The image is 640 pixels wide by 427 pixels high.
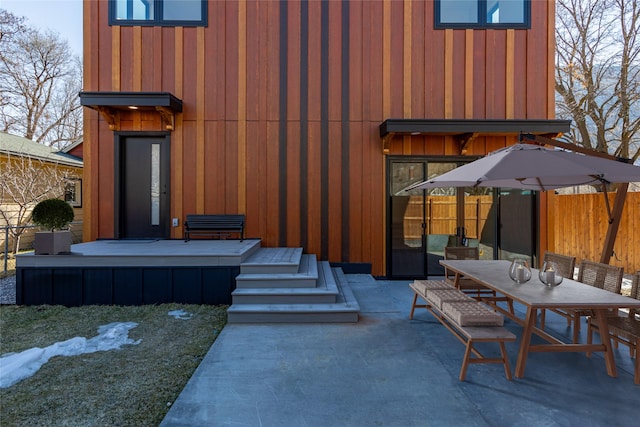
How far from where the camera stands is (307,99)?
253 inches

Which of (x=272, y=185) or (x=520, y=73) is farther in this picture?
(x=520, y=73)

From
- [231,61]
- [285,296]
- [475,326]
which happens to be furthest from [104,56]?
[475,326]

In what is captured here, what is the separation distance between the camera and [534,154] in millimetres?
3092

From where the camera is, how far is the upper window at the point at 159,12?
6312 mm

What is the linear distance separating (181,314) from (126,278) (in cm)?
108

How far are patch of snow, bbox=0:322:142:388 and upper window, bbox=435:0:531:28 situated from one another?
23.6 feet

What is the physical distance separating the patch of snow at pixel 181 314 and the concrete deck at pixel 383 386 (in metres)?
0.73

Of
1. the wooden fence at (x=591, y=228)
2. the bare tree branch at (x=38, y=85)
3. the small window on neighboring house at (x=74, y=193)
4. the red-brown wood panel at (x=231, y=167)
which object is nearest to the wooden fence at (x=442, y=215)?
the wooden fence at (x=591, y=228)

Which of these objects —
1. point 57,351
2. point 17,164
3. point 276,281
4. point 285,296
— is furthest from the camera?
point 17,164

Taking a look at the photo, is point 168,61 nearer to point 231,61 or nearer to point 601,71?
point 231,61

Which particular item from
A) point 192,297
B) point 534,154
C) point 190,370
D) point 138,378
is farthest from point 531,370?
point 192,297

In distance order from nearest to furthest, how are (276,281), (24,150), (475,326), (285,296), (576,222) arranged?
(475,326)
(285,296)
(276,281)
(576,222)
(24,150)

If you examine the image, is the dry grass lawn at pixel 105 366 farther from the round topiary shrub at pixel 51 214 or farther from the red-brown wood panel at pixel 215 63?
the red-brown wood panel at pixel 215 63

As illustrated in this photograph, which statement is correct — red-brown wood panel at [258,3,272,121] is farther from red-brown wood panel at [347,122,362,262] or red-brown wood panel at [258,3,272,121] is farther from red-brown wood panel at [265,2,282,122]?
red-brown wood panel at [347,122,362,262]
